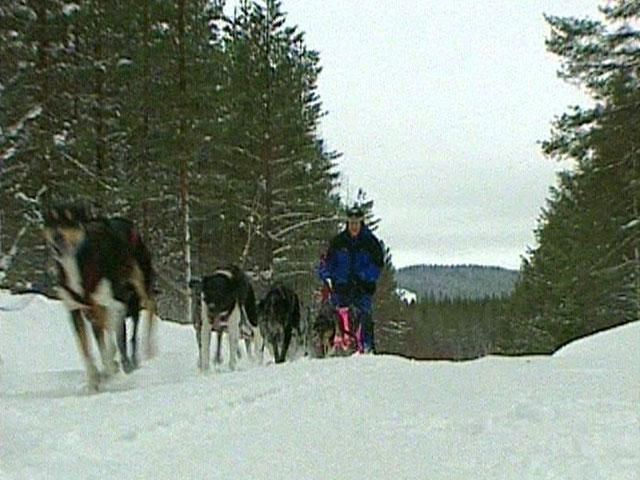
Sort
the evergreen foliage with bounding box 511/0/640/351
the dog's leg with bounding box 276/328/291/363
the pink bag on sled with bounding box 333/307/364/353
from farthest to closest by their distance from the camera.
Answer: the evergreen foliage with bounding box 511/0/640/351 → the dog's leg with bounding box 276/328/291/363 → the pink bag on sled with bounding box 333/307/364/353

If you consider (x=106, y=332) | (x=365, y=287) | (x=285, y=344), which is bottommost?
(x=106, y=332)

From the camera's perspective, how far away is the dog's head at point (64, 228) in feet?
24.2

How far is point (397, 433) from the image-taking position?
4.91 meters

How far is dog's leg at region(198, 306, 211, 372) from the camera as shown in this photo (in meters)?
9.45

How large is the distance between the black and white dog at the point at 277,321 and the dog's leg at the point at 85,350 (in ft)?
13.1

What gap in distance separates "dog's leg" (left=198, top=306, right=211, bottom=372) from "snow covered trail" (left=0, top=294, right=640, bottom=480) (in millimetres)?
1666

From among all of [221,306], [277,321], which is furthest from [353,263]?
[221,306]

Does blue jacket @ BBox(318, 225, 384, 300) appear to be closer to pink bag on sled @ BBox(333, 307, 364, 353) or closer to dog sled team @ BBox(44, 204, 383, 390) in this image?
dog sled team @ BBox(44, 204, 383, 390)

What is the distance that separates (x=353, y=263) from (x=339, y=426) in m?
5.93

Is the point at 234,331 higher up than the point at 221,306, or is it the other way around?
the point at 221,306

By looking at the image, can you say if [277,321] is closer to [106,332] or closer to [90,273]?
[106,332]

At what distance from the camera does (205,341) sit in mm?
9469

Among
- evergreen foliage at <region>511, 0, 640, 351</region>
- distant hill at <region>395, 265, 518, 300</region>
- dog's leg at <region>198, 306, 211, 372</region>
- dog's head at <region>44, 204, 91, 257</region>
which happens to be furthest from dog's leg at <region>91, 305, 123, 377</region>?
distant hill at <region>395, 265, 518, 300</region>

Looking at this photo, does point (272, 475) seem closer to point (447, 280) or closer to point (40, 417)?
point (40, 417)
